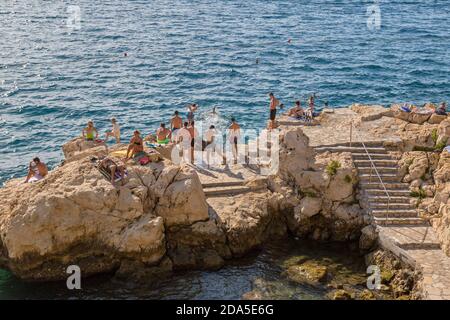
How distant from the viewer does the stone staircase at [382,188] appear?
27178 mm

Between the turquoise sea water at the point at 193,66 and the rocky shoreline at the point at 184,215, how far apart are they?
142 centimetres

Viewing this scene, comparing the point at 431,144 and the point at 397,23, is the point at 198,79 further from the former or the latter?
the point at 397,23

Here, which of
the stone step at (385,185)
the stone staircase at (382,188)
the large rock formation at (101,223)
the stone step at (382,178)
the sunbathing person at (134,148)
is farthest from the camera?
the stone step at (382,178)

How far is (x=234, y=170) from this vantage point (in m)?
30.1

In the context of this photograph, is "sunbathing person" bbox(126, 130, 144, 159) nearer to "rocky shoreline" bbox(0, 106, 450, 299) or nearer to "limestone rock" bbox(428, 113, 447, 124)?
"rocky shoreline" bbox(0, 106, 450, 299)

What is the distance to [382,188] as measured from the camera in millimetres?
28484

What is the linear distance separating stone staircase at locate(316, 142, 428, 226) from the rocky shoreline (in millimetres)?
459

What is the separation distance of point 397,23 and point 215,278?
201ft

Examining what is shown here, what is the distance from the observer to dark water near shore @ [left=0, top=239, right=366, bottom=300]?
23.6 m

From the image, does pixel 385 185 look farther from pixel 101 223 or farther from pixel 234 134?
pixel 101 223

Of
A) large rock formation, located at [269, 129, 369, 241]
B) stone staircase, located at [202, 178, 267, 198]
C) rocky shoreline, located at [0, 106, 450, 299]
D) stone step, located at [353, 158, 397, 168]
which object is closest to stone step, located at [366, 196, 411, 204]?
rocky shoreline, located at [0, 106, 450, 299]

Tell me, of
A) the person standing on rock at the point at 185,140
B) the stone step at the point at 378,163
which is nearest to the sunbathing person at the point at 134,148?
the person standing on rock at the point at 185,140

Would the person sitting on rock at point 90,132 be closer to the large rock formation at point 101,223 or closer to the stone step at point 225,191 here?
the large rock formation at point 101,223
